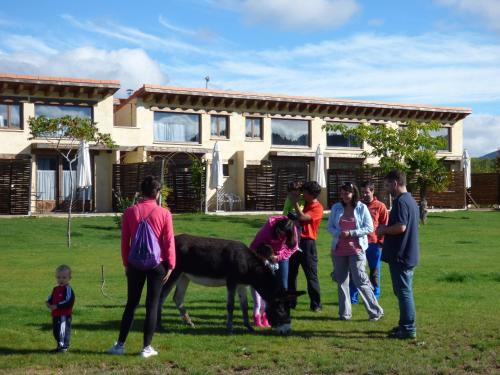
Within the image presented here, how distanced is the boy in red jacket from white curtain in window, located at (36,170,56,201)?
Result: 84.2ft

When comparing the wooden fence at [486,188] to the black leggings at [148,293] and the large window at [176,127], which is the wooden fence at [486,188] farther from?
the black leggings at [148,293]

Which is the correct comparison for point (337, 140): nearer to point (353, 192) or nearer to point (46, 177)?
point (46, 177)

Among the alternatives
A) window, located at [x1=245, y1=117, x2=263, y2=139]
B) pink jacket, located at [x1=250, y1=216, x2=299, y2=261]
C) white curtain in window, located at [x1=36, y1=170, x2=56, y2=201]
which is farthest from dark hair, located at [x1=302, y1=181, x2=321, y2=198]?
window, located at [x1=245, y1=117, x2=263, y2=139]

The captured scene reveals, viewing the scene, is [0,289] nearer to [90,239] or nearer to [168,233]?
[168,233]

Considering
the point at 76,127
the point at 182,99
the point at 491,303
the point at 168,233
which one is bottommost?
the point at 491,303

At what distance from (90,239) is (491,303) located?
45.4 feet

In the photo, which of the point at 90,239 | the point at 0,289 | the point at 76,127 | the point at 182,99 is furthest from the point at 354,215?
the point at 182,99

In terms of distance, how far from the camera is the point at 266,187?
36.1m

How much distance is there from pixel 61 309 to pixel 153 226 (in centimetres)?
132

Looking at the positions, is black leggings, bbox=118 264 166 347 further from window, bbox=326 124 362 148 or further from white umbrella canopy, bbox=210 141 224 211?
window, bbox=326 124 362 148

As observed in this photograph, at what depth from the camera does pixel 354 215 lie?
9141 mm

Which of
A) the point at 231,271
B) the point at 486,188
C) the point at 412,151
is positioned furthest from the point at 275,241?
the point at 486,188

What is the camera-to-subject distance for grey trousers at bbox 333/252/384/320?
905 centimetres

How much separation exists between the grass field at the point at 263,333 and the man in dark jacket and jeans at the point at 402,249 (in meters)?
0.29
